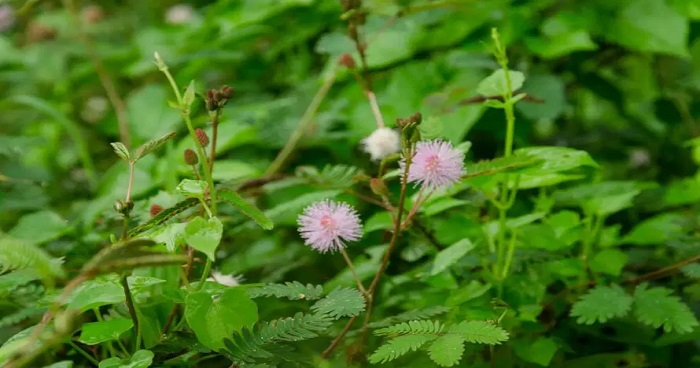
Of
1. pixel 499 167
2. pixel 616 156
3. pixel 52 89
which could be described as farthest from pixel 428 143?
pixel 52 89

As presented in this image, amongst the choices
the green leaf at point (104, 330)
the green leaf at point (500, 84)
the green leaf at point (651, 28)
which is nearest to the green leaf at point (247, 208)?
the green leaf at point (104, 330)

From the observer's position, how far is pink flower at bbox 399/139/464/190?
28.5 inches

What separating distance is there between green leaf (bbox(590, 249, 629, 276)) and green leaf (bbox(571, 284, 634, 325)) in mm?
53

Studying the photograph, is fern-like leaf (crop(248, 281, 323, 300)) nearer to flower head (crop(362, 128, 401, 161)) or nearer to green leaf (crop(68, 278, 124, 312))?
green leaf (crop(68, 278, 124, 312))

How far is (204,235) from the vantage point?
591 millimetres

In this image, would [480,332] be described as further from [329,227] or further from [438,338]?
[329,227]

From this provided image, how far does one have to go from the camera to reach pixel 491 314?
75cm

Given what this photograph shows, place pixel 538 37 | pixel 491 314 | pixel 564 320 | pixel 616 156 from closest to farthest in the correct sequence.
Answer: pixel 491 314
pixel 564 320
pixel 538 37
pixel 616 156

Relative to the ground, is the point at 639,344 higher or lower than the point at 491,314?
lower

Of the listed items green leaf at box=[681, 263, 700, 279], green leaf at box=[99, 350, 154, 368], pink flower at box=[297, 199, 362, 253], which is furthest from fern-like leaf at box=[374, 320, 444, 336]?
green leaf at box=[681, 263, 700, 279]

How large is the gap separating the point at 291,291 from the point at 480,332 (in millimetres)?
183

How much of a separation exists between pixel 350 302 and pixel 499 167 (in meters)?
0.21

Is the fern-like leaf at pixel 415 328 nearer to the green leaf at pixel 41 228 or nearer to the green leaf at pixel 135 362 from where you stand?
the green leaf at pixel 135 362

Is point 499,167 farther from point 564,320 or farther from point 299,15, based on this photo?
point 299,15
